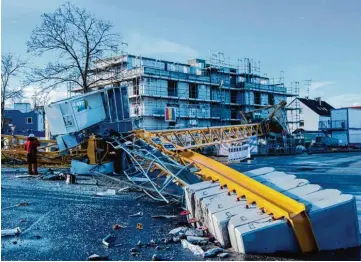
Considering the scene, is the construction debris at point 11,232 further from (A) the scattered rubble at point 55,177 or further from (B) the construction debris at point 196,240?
(A) the scattered rubble at point 55,177

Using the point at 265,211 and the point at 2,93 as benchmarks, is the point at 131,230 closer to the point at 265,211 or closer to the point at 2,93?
the point at 265,211

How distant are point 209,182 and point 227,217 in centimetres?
240

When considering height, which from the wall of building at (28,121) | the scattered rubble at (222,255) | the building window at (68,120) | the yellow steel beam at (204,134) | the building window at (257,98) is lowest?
the scattered rubble at (222,255)

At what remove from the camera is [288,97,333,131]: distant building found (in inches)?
2781

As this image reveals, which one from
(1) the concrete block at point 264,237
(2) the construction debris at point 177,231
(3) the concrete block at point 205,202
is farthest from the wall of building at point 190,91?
(1) the concrete block at point 264,237

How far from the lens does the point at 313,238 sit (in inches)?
253

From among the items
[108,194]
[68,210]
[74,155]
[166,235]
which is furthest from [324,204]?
[74,155]

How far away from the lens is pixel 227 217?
6844mm

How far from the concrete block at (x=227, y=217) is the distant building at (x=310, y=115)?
64.4 m

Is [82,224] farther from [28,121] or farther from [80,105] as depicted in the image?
[28,121]

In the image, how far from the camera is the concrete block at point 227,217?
6.62 metres

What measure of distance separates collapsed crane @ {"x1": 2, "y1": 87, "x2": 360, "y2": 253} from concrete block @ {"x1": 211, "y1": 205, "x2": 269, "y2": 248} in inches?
0.6

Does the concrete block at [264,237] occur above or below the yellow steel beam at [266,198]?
below

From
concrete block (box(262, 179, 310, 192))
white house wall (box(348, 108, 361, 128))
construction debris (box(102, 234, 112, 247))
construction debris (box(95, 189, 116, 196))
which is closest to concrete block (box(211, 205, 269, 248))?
concrete block (box(262, 179, 310, 192))
